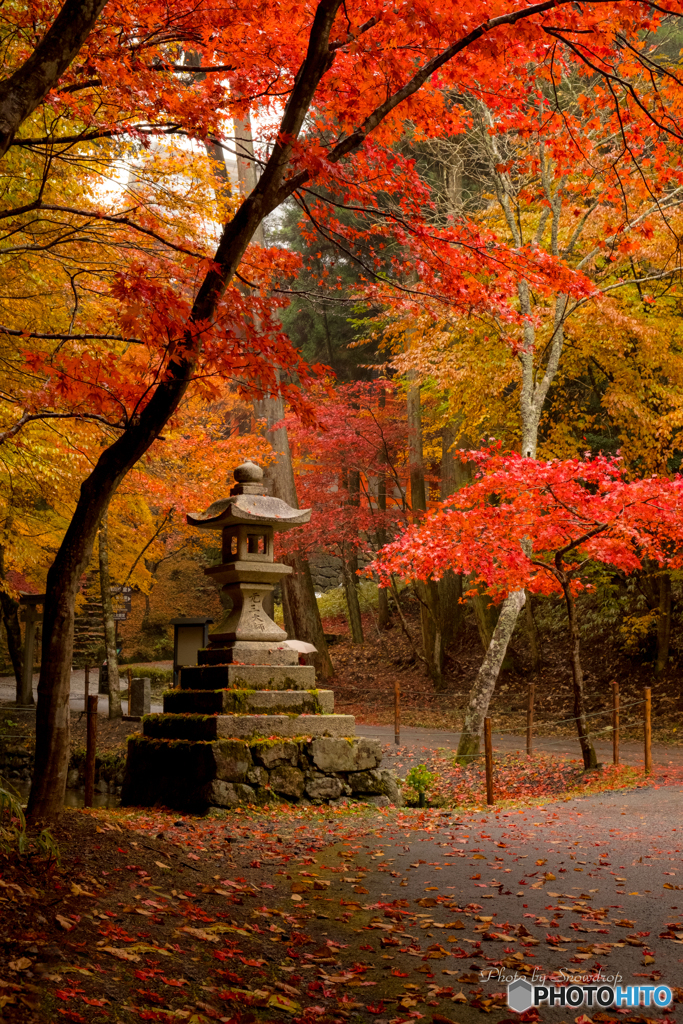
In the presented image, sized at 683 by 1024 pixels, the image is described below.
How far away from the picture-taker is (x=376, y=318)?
1628 centimetres

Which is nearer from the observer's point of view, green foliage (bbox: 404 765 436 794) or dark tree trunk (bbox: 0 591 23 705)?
green foliage (bbox: 404 765 436 794)

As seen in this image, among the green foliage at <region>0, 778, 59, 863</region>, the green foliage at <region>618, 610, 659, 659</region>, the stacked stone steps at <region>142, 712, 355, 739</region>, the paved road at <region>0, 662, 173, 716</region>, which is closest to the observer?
the green foliage at <region>0, 778, 59, 863</region>

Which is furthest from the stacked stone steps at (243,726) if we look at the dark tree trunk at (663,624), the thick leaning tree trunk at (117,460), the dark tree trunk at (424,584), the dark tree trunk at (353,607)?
the dark tree trunk at (353,607)

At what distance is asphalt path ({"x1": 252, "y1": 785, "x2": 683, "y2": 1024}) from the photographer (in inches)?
147

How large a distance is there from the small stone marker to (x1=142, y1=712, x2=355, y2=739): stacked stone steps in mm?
8289

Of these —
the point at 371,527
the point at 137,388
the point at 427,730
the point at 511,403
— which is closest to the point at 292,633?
the point at 371,527

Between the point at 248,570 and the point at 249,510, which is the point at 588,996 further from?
the point at 249,510

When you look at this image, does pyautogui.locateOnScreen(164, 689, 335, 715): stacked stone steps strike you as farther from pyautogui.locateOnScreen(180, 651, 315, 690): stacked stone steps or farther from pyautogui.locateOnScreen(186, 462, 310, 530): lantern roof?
pyautogui.locateOnScreen(186, 462, 310, 530): lantern roof

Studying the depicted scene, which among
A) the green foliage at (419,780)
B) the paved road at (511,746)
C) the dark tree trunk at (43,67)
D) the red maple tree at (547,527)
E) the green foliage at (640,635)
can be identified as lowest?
the paved road at (511,746)

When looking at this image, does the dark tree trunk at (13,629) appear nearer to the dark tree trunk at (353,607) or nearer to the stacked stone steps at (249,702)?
the dark tree trunk at (353,607)

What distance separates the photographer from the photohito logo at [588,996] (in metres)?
3.48

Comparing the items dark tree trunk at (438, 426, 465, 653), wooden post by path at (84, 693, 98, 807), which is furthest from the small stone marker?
wooden post by path at (84, 693, 98, 807)

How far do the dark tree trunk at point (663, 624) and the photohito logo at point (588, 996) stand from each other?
1275 cm

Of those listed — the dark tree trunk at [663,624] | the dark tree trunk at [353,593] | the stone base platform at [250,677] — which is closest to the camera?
the stone base platform at [250,677]
